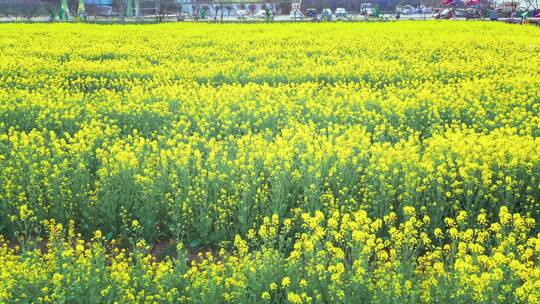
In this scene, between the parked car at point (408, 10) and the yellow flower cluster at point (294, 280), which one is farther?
the parked car at point (408, 10)

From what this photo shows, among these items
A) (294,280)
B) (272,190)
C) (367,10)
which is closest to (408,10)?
(367,10)

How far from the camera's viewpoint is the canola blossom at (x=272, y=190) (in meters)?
4.41

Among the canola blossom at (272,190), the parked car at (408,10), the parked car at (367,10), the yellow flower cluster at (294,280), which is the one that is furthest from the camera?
the parked car at (408,10)

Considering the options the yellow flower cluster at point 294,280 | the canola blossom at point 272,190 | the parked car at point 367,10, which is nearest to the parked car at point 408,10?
the parked car at point 367,10

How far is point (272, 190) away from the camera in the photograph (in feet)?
20.7

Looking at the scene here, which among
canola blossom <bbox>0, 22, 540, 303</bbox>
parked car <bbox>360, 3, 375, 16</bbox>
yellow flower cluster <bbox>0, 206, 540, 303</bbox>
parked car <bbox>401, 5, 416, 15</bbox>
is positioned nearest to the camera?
yellow flower cluster <bbox>0, 206, 540, 303</bbox>

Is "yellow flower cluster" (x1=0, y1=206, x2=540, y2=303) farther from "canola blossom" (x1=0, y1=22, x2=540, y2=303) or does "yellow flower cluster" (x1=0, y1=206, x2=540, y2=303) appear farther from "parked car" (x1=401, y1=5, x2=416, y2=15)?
"parked car" (x1=401, y1=5, x2=416, y2=15)

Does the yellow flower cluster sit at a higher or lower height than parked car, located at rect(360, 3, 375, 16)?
lower

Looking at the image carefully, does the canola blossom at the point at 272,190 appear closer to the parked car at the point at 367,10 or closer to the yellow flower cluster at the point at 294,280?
the yellow flower cluster at the point at 294,280

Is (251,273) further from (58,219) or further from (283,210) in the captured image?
(58,219)

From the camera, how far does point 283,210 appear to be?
20.6 feet

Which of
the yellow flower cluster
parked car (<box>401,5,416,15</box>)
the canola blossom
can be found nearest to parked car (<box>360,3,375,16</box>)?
parked car (<box>401,5,416,15</box>)

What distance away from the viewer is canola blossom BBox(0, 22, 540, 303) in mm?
4410

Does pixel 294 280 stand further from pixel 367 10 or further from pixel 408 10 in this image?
pixel 408 10
